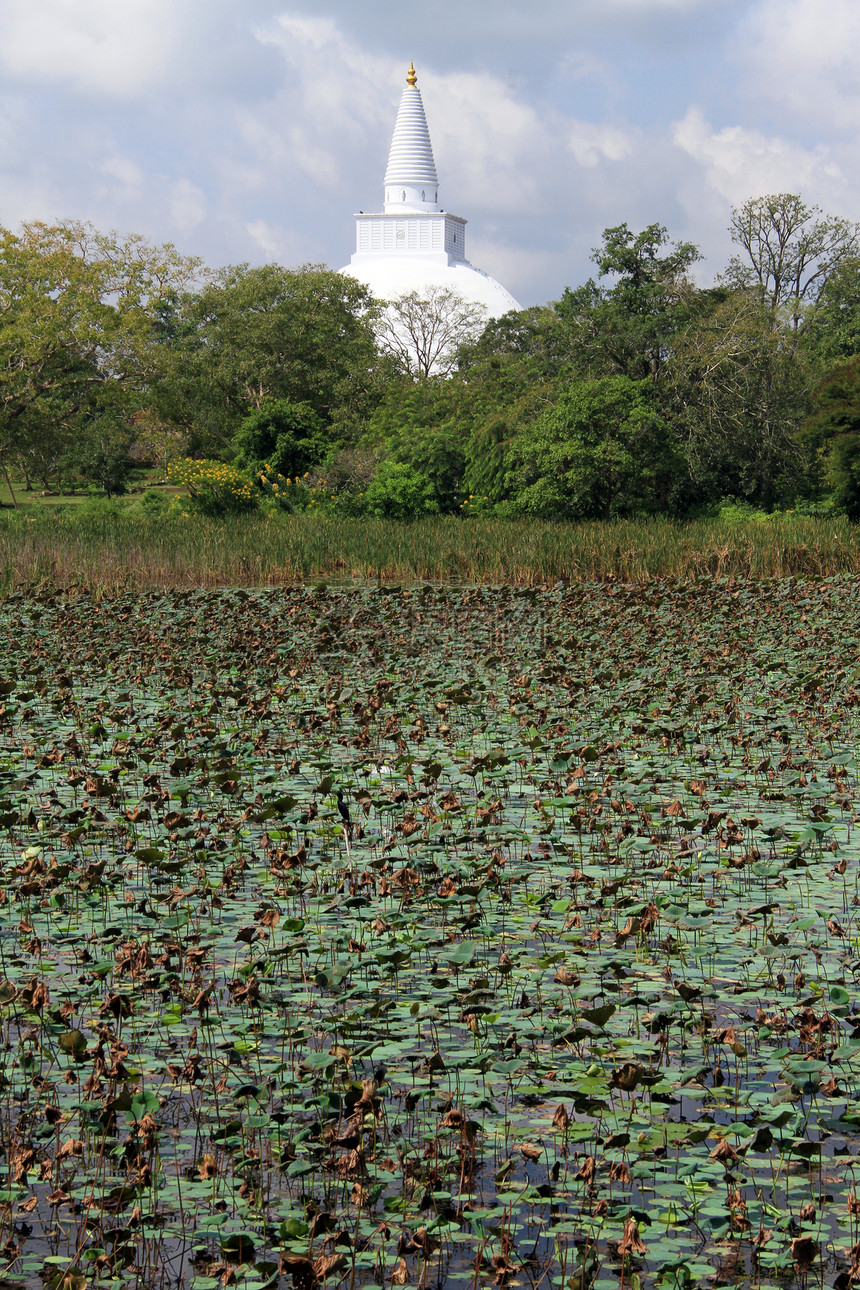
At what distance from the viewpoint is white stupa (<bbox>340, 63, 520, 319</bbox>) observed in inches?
2297

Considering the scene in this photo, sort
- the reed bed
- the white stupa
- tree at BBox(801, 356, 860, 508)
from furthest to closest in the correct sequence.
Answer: the white stupa → tree at BBox(801, 356, 860, 508) → the reed bed

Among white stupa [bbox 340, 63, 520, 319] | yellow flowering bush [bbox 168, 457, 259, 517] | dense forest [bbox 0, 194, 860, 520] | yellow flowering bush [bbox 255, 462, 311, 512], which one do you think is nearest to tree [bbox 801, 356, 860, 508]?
dense forest [bbox 0, 194, 860, 520]

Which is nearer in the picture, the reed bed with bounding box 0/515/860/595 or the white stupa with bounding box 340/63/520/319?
the reed bed with bounding box 0/515/860/595

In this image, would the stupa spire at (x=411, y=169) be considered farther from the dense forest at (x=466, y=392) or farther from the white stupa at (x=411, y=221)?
the dense forest at (x=466, y=392)

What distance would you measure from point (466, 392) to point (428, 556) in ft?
37.3

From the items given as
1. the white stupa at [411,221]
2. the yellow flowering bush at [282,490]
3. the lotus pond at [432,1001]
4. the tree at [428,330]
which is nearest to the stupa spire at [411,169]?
the white stupa at [411,221]

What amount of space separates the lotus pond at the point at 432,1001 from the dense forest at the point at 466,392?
1551cm

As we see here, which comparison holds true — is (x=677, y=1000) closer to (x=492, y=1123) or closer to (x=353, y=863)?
(x=492, y=1123)

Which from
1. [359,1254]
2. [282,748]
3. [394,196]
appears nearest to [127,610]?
[282,748]

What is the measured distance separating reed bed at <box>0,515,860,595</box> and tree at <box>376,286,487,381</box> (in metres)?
20.0

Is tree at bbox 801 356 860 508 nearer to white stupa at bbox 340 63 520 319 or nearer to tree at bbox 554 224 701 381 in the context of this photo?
tree at bbox 554 224 701 381

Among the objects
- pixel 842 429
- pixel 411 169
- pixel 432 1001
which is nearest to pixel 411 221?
pixel 411 169

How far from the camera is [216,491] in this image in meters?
23.9

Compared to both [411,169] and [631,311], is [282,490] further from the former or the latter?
[411,169]
